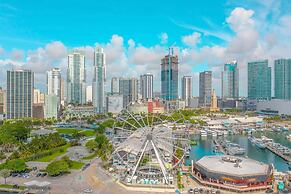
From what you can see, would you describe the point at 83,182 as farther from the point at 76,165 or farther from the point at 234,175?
the point at 234,175

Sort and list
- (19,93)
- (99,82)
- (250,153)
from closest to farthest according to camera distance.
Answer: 1. (250,153)
2. (19,93)
3. (99,82)

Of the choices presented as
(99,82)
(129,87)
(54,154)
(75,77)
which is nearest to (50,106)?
(99,82)

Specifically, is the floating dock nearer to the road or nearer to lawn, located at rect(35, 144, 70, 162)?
the road

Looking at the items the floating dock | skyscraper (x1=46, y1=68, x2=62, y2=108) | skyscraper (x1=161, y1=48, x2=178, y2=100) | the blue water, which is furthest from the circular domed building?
skyscraper (x1=46, y1=68, x2=62, y2=108)

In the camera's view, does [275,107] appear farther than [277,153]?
Yes

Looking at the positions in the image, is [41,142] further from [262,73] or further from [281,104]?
[262,73]

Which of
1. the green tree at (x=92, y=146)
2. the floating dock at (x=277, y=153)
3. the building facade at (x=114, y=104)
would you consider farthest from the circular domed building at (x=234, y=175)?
the building facade at (x=114, y=104)
